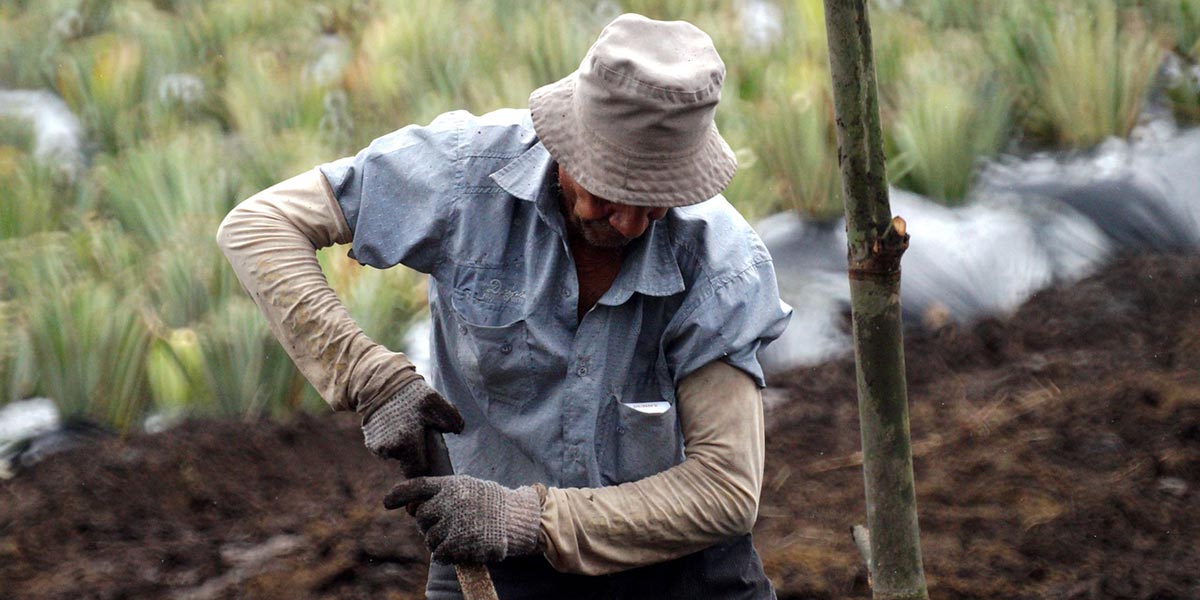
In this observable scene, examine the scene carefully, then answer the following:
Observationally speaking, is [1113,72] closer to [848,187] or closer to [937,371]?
[937,371]

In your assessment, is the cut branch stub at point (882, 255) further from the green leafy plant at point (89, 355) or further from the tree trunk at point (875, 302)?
the green leafy plant at point (89, 355)

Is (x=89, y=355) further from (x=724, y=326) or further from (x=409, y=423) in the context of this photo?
(x=724, y=326)

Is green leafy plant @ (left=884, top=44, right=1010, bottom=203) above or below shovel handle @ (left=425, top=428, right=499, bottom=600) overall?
below

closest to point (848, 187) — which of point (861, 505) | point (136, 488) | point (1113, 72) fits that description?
point (861, 505)

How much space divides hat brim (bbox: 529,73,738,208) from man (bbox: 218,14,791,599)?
1 centimetres

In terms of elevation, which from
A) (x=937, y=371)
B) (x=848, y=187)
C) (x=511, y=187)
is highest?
(x=848, y=187)

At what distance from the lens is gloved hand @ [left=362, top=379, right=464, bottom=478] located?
6.39ft

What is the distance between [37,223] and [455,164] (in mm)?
2470

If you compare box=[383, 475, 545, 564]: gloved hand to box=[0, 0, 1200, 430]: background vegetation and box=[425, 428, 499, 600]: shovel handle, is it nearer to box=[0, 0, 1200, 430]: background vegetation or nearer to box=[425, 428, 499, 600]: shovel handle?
box=[425, 428, 499, 600]: shovel handle

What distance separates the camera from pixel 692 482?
6.71 ft

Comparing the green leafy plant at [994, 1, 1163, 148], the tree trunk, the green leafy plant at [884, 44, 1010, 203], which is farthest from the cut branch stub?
the green leafy plant at [994, 1, 1163, 148]

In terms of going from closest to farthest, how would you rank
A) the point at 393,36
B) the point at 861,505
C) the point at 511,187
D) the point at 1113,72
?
the point at 511,187 → the point at 861,505 → the point at 1113,72 → the point at 393,36

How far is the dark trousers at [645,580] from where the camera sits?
2.20m

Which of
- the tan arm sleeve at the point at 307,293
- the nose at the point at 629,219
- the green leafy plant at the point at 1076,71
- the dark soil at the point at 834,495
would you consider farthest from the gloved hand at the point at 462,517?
the green leafy plant at the point at 1076,71
